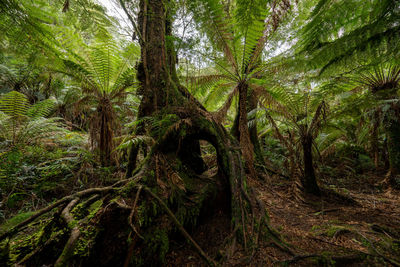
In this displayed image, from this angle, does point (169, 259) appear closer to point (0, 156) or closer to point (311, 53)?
point (0, 156)

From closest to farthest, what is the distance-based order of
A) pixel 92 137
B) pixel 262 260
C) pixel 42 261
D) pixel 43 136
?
pixel 42 261
pixel 262 260
pixel 92 137
pixel 43 136

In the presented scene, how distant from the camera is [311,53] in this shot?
8.06ft

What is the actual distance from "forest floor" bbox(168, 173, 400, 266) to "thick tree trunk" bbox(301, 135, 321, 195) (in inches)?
7.3

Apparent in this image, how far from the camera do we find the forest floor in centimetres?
148

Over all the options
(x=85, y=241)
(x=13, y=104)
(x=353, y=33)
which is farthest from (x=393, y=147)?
(x=13, y=104)

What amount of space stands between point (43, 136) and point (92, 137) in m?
1.13

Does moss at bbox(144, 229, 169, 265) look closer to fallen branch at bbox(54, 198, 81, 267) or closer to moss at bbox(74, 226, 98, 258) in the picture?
moss at bbox(74, 226, 98, 258)

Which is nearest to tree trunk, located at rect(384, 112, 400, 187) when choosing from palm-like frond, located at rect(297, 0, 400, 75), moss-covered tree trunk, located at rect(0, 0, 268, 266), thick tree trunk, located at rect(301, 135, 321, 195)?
thick tree trunk, located at rect(301, 135, 321, 195)

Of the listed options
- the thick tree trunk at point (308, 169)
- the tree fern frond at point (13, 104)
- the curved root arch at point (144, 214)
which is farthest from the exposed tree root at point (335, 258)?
the tree fern frond at point (13, 104)

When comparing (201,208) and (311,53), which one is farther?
(311,53)

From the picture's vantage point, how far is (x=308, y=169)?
3.12m

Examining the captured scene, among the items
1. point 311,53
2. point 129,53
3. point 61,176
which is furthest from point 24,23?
point 311,53

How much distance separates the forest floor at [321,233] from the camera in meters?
1.48

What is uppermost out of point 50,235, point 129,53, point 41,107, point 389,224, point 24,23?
point 129,53
